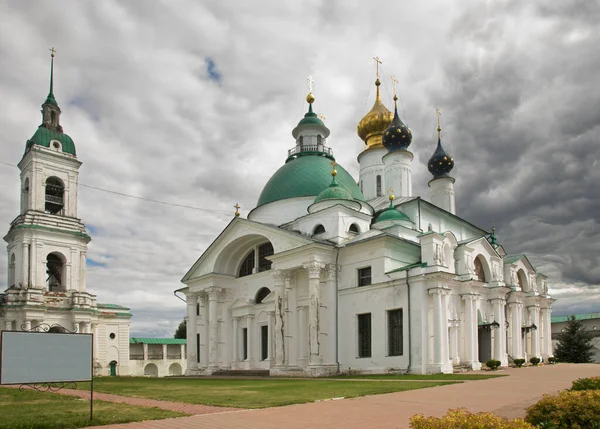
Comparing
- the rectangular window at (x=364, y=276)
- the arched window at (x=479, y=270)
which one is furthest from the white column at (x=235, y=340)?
the arched window at (x=479, y=270)

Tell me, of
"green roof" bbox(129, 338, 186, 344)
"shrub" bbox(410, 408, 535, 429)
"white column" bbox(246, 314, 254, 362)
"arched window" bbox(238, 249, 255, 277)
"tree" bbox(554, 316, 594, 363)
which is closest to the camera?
"shrub" bbox(410, 408, 535, 429)

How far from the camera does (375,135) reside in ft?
155

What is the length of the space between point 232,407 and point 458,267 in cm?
2132

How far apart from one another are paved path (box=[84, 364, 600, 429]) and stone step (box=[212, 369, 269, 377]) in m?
20.6

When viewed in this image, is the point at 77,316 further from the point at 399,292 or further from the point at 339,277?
the point at 399,292

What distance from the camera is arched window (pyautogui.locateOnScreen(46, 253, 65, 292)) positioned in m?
48.9

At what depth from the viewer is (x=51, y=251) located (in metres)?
47.4

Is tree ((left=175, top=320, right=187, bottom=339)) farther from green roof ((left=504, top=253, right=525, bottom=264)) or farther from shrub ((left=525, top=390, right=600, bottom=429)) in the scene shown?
shrub ((left=525, top=390, right=600, bottom=429))

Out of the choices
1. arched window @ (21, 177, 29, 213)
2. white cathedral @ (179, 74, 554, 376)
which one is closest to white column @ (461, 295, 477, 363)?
white cathedral @ (179, 74, 554, 376)

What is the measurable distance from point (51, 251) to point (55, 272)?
3062 millimetres

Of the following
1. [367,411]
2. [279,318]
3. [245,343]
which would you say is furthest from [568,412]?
[245,343]

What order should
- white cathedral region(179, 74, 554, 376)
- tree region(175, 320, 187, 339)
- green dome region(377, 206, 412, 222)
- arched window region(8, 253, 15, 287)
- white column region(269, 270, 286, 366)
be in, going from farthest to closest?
tree region(175, 320, 187, 339), arched window region(8, 253, 15, 287), green dome region(377, 206, 412, 222), white column region(269, 270, 286, 366), white cathedral region(179, 74, 554, 376)

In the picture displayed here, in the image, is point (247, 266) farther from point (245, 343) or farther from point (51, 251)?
point (51, 251)

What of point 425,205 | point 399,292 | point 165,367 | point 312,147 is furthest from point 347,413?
point 165,367
